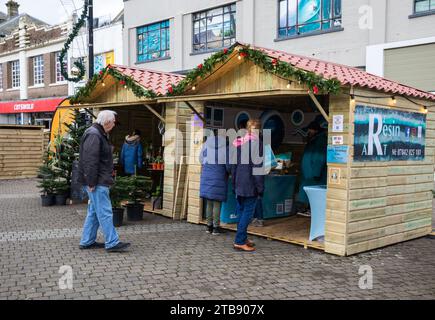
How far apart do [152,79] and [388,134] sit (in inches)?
197

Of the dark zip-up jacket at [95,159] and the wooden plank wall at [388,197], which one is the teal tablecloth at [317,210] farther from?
the dark zip-up jacket at [95,159]

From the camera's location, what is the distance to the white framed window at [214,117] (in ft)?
29.2

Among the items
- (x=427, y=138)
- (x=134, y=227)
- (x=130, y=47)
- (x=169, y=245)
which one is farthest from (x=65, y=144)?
(x=130, y=47)

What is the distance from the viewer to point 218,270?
5.82m

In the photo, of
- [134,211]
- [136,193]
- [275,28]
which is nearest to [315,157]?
[136,193]

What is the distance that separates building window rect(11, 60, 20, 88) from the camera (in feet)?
106

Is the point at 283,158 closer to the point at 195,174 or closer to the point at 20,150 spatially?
the point at 195,174

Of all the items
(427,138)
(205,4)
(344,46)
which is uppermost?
(205,4)

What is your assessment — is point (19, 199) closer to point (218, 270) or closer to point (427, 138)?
point (218, 270)

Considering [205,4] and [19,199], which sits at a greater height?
[205,4]

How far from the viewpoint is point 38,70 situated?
3028 cm

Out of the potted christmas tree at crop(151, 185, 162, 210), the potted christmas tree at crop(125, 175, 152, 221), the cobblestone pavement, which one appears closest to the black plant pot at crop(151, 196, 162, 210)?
the potted christmas tree at crop(151, 185, 162, 210)

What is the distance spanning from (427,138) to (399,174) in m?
1.16
